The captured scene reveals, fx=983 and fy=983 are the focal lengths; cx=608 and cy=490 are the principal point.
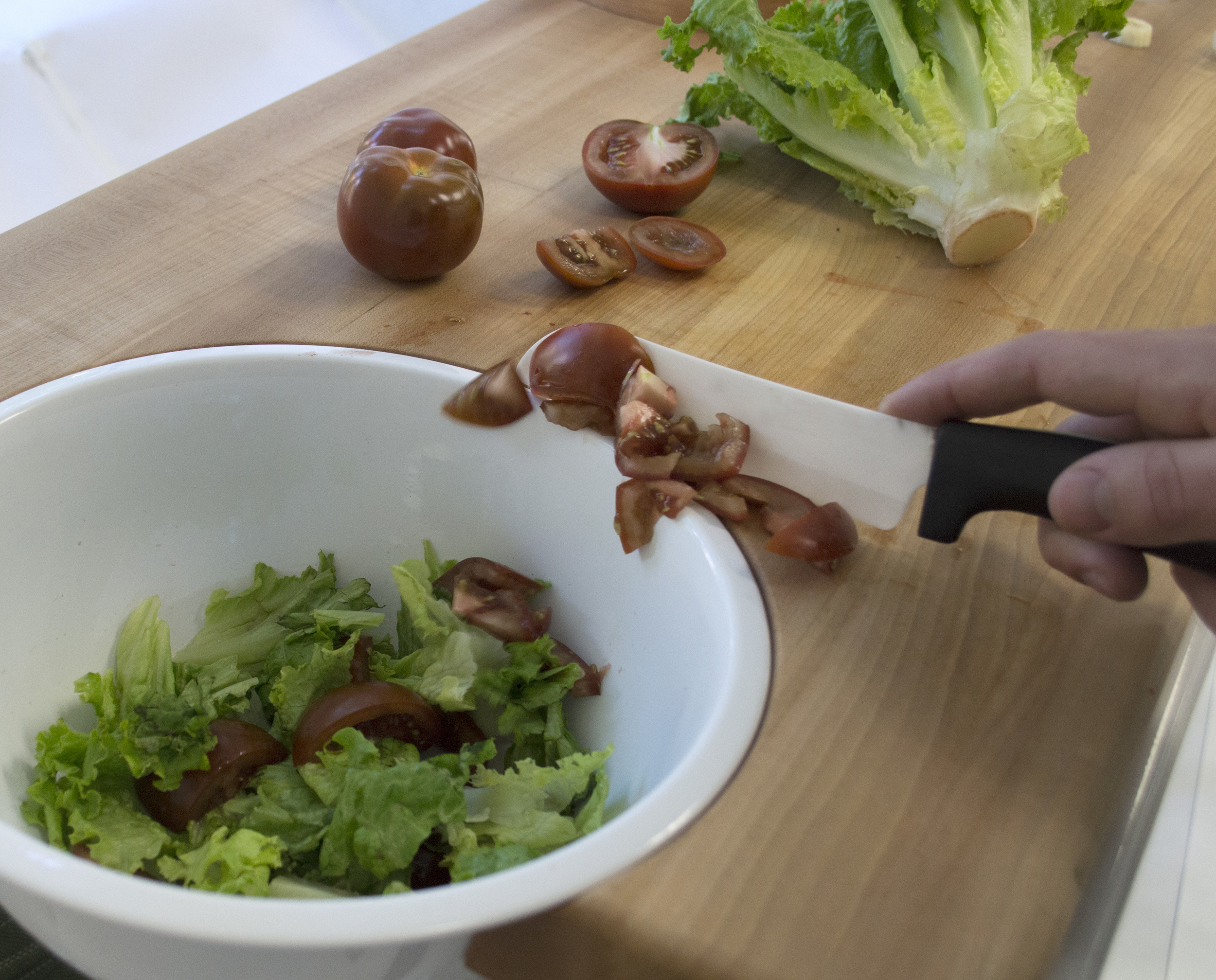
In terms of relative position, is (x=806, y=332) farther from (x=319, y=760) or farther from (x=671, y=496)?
(x=319, y=760)

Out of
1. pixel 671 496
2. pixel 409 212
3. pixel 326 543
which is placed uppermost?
pixel 409 212

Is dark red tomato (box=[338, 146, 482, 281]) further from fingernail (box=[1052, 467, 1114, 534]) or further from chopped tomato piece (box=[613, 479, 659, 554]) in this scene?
fingernail (box=[1052, 467, 1114, 534])

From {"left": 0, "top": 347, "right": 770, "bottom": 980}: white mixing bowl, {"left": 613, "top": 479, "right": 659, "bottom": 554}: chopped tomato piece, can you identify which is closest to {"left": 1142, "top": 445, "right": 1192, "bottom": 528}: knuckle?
{"left": 0, "top": 347, "right": 770, "bottom": 980}: white mixing bowl

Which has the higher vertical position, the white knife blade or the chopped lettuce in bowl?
the white knife blade

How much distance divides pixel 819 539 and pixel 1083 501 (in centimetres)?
22

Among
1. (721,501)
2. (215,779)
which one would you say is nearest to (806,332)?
(721,501)

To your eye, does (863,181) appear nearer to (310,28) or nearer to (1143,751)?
(1143,751)

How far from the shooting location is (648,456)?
92cm

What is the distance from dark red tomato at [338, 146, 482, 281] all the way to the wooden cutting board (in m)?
0.05

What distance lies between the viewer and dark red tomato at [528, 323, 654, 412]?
96 centimetres

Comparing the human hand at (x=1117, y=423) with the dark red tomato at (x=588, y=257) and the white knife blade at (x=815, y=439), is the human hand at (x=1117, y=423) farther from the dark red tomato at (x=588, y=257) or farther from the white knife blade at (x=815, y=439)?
the dark red tomato at (x=588, y=257)

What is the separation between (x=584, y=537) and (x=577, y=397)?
0.15 m

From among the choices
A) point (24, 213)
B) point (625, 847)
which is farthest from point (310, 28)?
point (625, 847)

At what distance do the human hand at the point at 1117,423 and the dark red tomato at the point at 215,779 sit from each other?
2.11 ft
